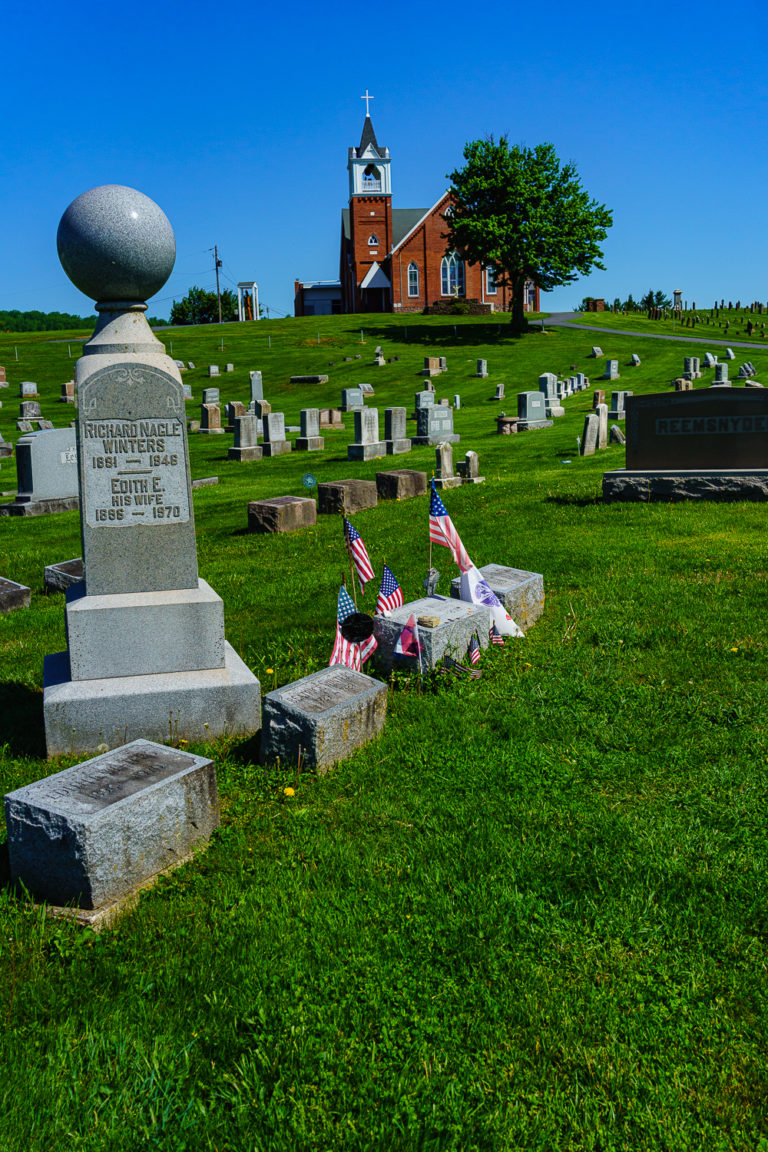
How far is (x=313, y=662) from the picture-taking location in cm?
635

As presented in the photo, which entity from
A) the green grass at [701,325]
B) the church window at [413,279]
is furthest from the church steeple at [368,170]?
the green grass at [701,325]

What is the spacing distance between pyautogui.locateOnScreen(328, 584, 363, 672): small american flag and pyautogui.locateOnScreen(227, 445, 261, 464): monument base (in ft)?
57.6

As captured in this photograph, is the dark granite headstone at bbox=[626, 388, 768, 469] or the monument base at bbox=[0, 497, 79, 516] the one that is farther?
the monument base at bbox=[0, 497, 79, 516]

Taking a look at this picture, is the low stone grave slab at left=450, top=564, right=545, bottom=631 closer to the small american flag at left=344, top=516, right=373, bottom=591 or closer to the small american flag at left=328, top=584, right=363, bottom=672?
the small american flag at left=344, top=516, right=373, bottom=591

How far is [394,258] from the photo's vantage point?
2958 inches

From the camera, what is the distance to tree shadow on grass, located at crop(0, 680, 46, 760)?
17.1 ft

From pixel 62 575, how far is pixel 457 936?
294 inches

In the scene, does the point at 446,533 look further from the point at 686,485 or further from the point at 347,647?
the point at 686,485

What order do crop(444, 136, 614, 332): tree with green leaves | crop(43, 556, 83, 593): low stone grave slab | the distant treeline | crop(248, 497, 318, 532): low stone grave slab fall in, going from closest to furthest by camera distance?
crop(43, 556, 83, 593): low stone grave slab < crop(248, 497, 318, 532): low stone grave slab < crop(444, 136, 614, 332): tree with green leaves < the distant treeline

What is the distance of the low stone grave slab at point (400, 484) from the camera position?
47.6ft

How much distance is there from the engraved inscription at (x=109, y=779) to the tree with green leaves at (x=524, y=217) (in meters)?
53.8

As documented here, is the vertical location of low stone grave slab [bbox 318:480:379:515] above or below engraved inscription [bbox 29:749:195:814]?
above

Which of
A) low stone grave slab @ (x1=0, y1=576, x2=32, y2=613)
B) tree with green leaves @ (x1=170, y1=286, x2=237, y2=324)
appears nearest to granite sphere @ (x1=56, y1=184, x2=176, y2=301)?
low stone grave slab @ (x1=0, y1=576, x2=32, y2=613)

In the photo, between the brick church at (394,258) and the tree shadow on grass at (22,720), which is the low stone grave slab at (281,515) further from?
the brick church at (394,258)
